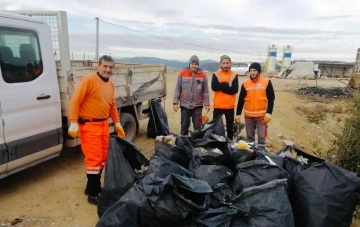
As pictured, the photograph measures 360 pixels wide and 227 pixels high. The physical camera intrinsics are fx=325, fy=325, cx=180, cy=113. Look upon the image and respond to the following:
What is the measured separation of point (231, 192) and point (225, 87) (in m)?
2.37

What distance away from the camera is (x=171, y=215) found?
2406 mm

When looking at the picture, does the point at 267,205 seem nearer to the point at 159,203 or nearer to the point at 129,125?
the point at 159,203

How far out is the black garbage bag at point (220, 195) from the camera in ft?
8.73

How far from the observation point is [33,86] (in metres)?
3.61

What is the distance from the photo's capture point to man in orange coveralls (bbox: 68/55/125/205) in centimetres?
342

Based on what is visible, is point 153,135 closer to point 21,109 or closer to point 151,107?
point 151,107

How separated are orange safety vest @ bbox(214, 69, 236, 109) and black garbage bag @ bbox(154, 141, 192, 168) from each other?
5.41 feet

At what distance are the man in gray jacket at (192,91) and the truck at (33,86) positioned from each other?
60.4 inches

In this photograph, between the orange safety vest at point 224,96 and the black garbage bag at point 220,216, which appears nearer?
the black garbage bag at point 220,216

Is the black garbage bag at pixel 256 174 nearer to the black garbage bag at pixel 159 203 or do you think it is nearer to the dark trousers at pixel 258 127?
the black garbage bag at pixel 159 203

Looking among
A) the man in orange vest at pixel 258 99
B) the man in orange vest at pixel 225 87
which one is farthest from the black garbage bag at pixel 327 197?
the man in orange vest at pixel 225 87

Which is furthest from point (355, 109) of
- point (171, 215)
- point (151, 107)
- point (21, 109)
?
point (21, 109)

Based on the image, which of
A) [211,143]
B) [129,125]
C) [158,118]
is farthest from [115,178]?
[158,118]

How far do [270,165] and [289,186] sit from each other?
0.88 ft
